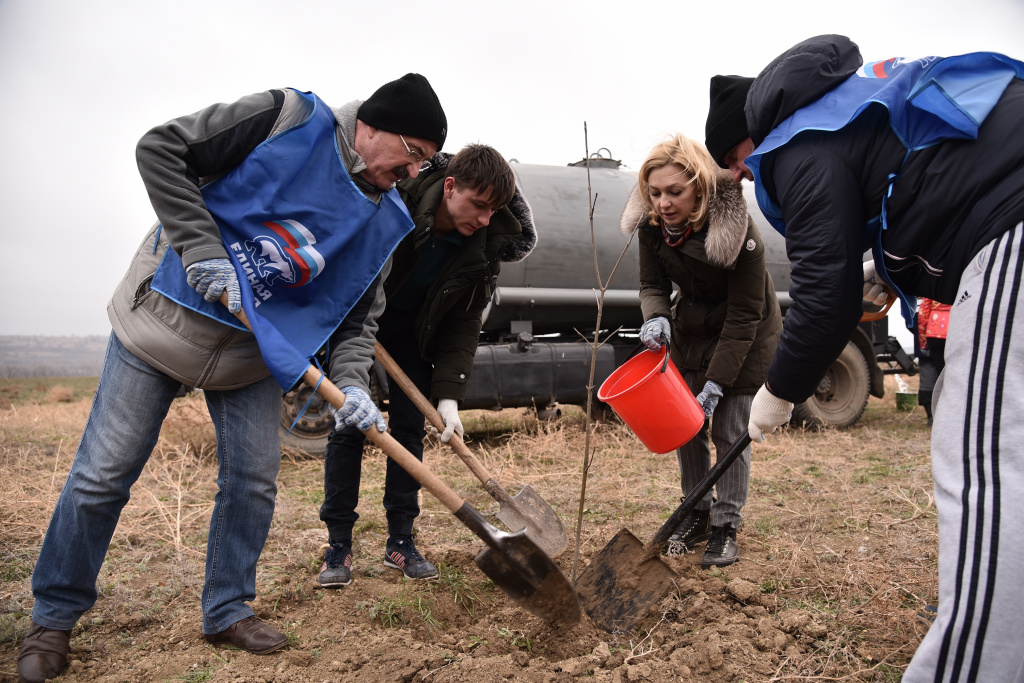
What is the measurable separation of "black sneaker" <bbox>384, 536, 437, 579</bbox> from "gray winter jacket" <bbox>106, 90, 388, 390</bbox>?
111 centimetres

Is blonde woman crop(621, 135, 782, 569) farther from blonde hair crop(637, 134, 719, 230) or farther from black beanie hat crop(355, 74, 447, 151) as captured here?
black beanie hat crop(355, 74, 447, 151)

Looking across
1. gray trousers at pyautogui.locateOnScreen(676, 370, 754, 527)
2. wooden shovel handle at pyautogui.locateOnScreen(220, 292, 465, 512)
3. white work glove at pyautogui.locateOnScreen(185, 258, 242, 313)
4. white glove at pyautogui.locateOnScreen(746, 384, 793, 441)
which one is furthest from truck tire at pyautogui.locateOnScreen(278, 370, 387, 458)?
white glove at pyautogui.locateOnScreen(746, 384, 793, 441)

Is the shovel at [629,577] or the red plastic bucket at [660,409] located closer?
the shovel at [629,577]

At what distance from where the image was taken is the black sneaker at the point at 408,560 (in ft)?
9.06

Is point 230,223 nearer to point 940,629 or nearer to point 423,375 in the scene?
point 423,375

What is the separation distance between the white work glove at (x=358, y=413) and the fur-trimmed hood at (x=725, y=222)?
4.70 ft

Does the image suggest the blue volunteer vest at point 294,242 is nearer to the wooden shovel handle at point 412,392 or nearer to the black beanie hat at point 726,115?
the wooden shovel handle at point 412,392

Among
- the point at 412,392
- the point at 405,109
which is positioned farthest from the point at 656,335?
the point at 405,109

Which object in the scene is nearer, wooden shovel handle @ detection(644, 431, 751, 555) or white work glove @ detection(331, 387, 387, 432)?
white work glove @ detection(331, 387, 387, 432)

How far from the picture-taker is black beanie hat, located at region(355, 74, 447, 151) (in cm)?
201

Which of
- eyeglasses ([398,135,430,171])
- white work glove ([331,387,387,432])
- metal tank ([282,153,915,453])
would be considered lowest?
metal tank ([282,153,915,453])

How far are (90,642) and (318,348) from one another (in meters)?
1.24

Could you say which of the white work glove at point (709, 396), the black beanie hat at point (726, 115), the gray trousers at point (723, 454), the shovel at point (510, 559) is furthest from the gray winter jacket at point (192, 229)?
the gray trousers at point (723, 454)

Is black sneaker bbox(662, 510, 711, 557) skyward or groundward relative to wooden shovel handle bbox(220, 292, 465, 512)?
groundward
